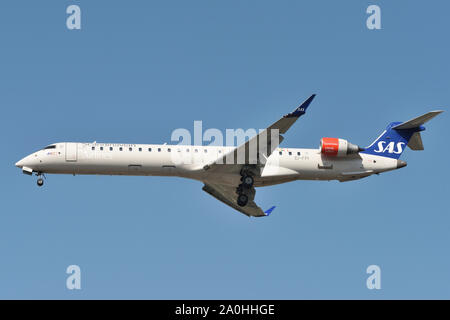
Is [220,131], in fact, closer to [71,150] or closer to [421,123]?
[71,150]

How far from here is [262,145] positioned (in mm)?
39344

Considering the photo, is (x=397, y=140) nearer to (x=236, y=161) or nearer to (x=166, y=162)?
(x=236, y=161)

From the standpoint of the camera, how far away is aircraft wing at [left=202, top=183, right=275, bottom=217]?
4394cm

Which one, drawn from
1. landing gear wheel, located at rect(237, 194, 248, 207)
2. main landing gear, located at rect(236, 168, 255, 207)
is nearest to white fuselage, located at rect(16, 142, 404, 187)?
main landing gear, located at rect(236, 168, 255, 207)

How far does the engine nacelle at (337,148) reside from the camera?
135ft

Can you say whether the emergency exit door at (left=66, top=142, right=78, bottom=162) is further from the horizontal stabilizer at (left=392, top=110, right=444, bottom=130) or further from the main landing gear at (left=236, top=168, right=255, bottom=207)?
the horizontal stabilizer at (left=392, top=110, right=444, bottom=130)

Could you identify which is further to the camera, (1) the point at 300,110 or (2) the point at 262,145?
(2) the point at 262,145

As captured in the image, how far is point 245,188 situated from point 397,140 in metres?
9.06

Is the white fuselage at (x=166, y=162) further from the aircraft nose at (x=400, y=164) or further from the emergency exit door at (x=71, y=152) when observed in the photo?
the aircraft nose at (x=400, y=164)

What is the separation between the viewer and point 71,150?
40.2 m

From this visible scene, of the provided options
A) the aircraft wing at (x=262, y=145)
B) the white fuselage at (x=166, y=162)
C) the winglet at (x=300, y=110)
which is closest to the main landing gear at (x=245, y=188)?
the white fuselage at (x=166, y=162)

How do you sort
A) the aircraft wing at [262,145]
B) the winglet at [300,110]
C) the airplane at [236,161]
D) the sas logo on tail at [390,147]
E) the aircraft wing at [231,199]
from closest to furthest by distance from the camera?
the winglet at [300,110], the aircraft wing at [262,145], the airplane at [236,161], the sas logo on tail at [390,147], the aircraft wing at [231,199]

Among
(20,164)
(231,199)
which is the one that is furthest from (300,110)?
(20,164)

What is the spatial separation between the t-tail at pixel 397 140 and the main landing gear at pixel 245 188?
6705 mm
